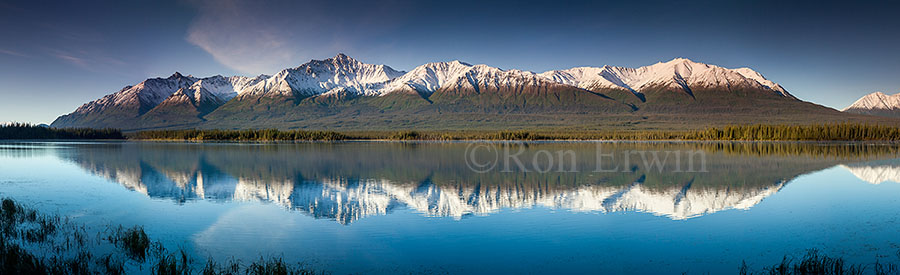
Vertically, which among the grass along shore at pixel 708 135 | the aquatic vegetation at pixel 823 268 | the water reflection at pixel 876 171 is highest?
the grass along shore at pixel 708 135

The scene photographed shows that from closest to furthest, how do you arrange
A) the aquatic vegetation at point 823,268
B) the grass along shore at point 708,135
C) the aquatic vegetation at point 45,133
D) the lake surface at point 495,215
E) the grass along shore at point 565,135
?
the aquatic vegetation at point 823,268 < the lake surface at point 495,215 < the grass along shore at point 708,135 < the grass along shore at point 565,135 < the aquatic vegetation at point 45,133

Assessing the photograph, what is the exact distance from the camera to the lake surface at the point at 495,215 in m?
11.2

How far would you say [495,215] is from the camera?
15805 millimetres

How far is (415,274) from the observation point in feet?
32.7

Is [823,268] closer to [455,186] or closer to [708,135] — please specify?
[455,186]

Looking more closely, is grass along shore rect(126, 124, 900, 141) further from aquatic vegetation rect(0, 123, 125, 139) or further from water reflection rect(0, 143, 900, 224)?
water reflection rect(0, 143, 900, 224)

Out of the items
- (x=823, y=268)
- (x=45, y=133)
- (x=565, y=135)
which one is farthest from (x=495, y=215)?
(x=45, y=133)

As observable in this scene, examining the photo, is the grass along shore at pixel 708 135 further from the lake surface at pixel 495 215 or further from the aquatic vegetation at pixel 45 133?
the lake surface at pixel 495 215

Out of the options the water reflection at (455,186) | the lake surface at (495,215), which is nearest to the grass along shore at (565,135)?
the water reflection at (455,186)

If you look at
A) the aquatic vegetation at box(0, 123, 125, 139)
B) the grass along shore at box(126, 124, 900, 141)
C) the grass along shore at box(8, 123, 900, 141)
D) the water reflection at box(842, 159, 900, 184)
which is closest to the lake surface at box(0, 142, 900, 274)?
the water reflection at box(842, 159, 900, 184)

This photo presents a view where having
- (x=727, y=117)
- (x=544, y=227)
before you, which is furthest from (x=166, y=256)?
(x=727, y=117)

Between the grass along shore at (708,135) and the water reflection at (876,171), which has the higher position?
the grass along shore at (708,135)

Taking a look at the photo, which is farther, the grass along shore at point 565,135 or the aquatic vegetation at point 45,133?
the aquatic vegetation at point 45,133

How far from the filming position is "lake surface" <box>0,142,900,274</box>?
11195mm
